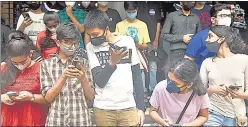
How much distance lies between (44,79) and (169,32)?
685 millimetres

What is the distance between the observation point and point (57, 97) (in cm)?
320

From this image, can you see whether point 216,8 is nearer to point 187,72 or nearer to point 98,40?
point 187,72

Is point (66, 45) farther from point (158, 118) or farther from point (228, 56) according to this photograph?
point (228, 56)

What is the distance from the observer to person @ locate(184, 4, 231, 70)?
3.18 meters

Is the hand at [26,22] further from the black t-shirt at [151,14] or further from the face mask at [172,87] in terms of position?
the face mask at [172,87]

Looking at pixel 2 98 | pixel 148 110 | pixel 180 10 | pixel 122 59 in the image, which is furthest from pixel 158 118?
pixel 2 98

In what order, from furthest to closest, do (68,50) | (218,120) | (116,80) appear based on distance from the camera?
1. (218,120)
2. (116,80)
3. (68,50)

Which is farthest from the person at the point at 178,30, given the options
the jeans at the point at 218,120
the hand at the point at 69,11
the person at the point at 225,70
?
the hand at the point at 69,11

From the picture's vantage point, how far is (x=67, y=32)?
10.2 feet

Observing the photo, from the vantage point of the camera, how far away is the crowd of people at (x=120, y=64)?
3.13 m

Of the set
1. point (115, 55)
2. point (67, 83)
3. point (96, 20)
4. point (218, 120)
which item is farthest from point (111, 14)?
point (218, 120)

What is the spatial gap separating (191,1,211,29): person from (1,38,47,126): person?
86 centimetres

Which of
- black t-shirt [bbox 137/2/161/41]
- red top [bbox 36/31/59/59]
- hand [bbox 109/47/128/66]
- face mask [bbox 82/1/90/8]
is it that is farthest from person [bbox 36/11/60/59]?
black t-shirt [bbox 137/2/161/41]

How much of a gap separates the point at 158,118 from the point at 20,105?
72cm
